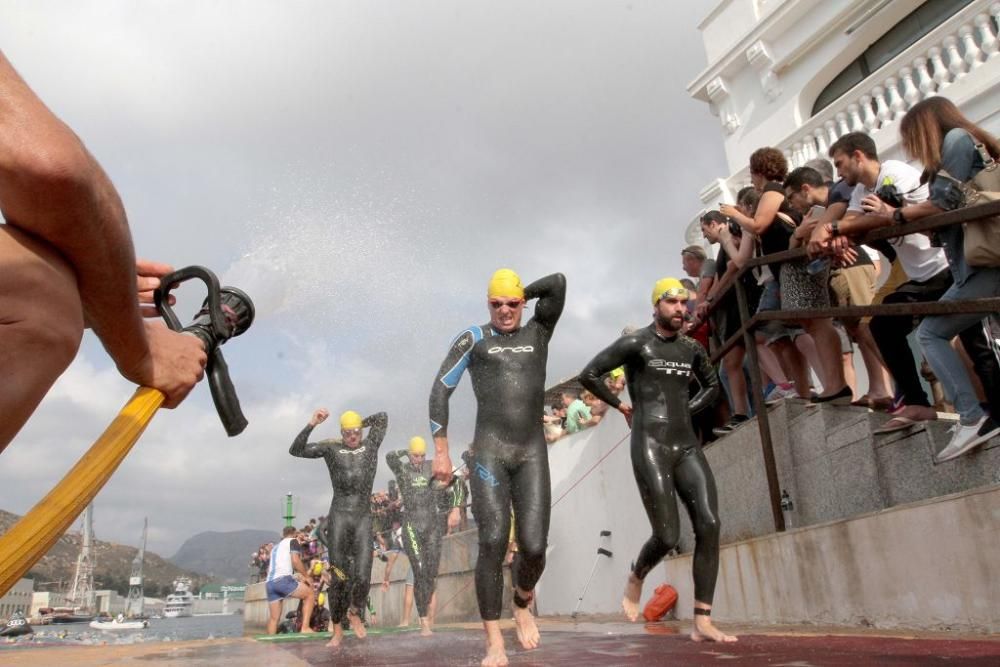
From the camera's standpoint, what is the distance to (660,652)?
15.9 ft

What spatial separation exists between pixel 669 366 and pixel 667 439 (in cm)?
64

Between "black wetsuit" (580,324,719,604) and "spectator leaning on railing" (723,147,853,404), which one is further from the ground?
"spectator leaning on railing" (723,147,853,404)

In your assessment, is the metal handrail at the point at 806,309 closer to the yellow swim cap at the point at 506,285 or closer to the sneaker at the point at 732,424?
the sneaker at the point at 732,424

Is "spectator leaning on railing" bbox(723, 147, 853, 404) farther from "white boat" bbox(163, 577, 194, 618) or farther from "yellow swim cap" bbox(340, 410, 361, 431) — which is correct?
"white boat" bbox(163, 577, 194, 618)

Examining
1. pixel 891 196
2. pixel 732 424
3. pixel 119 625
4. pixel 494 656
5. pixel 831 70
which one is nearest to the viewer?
pixel 494 656

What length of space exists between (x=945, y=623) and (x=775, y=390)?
11.5 ft

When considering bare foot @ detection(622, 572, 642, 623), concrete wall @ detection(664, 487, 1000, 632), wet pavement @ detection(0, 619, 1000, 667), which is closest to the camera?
wet pavement @ detection(0, 619, 1000, 667)

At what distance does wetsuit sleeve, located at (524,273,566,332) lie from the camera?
21.7 ft

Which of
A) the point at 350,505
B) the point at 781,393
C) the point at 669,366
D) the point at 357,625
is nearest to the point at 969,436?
the point at 669,366

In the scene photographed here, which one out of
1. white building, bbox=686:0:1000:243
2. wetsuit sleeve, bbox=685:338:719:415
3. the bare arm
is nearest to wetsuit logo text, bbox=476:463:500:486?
wetsuit sleeve, bbox=685:338:719:415

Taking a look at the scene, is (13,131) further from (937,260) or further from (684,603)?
(684,603)

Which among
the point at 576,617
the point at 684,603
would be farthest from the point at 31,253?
the point at 576,617

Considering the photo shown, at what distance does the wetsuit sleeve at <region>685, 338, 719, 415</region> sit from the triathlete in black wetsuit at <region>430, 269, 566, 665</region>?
1.31 metres

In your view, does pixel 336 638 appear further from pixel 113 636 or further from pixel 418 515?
pixel 113 636
